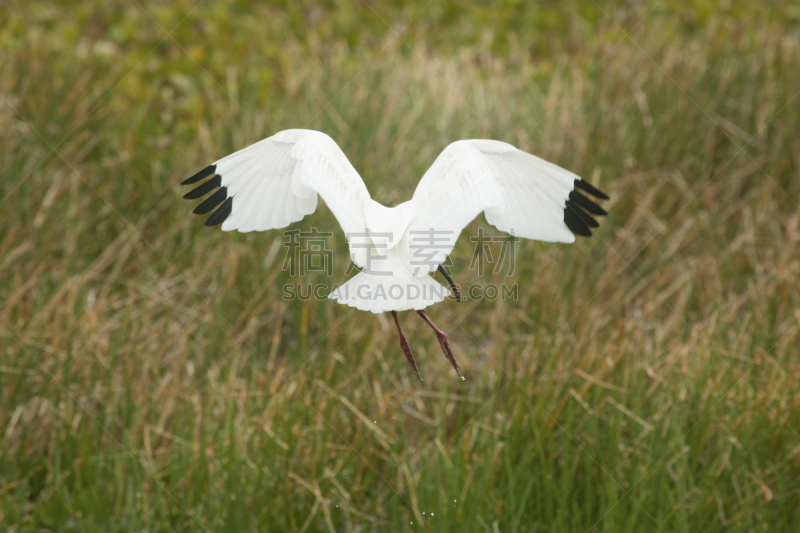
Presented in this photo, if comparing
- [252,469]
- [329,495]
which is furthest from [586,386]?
[252,469]

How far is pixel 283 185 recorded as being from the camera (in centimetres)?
221

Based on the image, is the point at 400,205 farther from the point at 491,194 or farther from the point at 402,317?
the point at 402,317

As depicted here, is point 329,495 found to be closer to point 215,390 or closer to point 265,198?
point 215,390

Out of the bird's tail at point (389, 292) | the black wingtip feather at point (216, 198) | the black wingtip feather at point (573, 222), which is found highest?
the black wingtip feather at point (216, 198)

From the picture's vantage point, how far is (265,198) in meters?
2.22

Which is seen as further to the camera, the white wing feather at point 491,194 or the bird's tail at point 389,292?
the white wing feather at point 491,194

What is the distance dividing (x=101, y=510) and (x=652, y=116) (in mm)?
3830

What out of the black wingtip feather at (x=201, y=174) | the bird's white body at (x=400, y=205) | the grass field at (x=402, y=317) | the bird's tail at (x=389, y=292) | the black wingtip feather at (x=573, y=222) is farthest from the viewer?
the grass field at (x=402, y=317)

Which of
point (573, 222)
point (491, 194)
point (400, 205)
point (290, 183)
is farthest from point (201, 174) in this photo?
point (573, 222)

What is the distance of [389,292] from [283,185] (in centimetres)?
53

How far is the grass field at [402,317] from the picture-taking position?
120 inches

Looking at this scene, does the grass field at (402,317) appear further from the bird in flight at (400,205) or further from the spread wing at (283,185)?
the spread wing at (283,185)

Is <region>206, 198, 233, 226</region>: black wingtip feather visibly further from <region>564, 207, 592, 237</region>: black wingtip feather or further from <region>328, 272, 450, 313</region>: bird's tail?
<region>564, 207, 592, 237</region>: black wingtip feather

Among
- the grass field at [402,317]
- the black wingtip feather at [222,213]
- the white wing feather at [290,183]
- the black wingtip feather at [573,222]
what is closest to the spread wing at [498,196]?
the black wingtip feather at [573,222]
